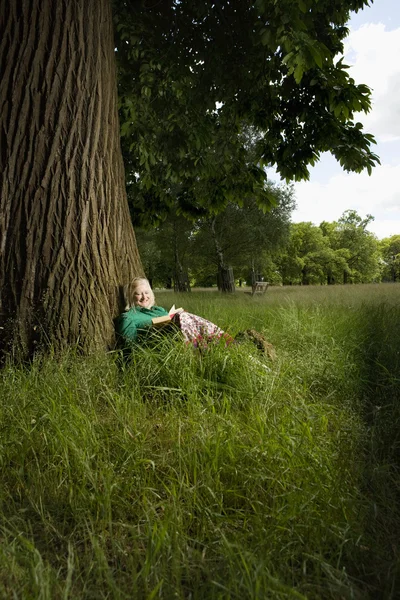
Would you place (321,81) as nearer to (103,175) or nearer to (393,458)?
(103,175)

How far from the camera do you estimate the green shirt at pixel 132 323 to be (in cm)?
368

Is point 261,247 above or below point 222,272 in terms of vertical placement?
above

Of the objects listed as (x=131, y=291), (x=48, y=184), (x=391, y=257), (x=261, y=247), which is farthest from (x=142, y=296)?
(x=391, y=257)

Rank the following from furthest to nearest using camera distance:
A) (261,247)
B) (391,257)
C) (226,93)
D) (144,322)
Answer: (391,257) < (261,247) < (226,93) < (144,322)

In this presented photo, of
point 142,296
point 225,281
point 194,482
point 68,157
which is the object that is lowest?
point 194,482

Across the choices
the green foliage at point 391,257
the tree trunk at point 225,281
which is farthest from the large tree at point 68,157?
the green foliage at point 391,257

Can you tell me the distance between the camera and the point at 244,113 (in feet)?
22.3

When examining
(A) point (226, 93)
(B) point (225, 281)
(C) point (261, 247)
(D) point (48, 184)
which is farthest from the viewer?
(C) point (261, 247)

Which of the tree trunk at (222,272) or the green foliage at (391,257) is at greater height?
the green foliage at (391,257)

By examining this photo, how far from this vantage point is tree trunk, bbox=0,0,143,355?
3455mm

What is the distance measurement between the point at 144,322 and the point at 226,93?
482 cm

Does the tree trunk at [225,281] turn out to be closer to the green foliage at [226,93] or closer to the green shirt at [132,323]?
the green foliage at [226,93]

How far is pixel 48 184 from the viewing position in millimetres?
3494

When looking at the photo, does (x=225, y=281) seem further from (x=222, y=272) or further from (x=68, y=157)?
(x=68, y=157)
